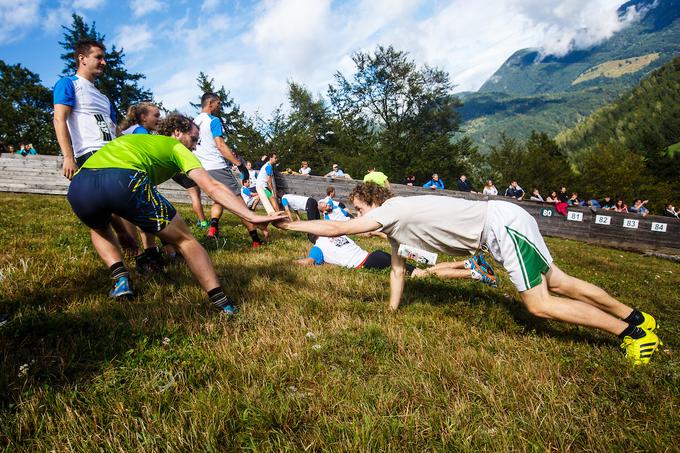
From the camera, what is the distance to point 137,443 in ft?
Answer: 5.08

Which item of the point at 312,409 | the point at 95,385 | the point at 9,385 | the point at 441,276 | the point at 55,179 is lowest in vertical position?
the point at 441,276

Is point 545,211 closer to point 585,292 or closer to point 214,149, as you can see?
point 585,292

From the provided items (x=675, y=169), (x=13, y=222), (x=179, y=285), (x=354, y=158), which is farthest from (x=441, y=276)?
(x=675, y=169)

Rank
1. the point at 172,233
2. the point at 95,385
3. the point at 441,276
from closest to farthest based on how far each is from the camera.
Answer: the point at 95,385 < the point at 172,233 < the point at 441,276

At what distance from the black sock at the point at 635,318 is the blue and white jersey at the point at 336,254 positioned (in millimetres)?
3609

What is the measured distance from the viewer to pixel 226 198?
9.32 feet

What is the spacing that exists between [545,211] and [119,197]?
1933 cm

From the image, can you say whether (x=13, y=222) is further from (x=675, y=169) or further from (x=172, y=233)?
(x=675, y=169)

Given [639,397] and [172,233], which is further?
[172,233]

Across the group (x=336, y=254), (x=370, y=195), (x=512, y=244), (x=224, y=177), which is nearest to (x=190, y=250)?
(x=370, y=195)

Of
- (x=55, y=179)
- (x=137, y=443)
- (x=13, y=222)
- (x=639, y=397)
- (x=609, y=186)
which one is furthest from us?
(x=609, y=186)

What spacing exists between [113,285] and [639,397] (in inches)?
184

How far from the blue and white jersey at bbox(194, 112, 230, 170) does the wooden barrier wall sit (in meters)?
9.58

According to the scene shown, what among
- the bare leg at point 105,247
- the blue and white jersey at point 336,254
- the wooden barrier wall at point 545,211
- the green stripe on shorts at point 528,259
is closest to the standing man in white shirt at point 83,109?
the bare leg at point 105,247
